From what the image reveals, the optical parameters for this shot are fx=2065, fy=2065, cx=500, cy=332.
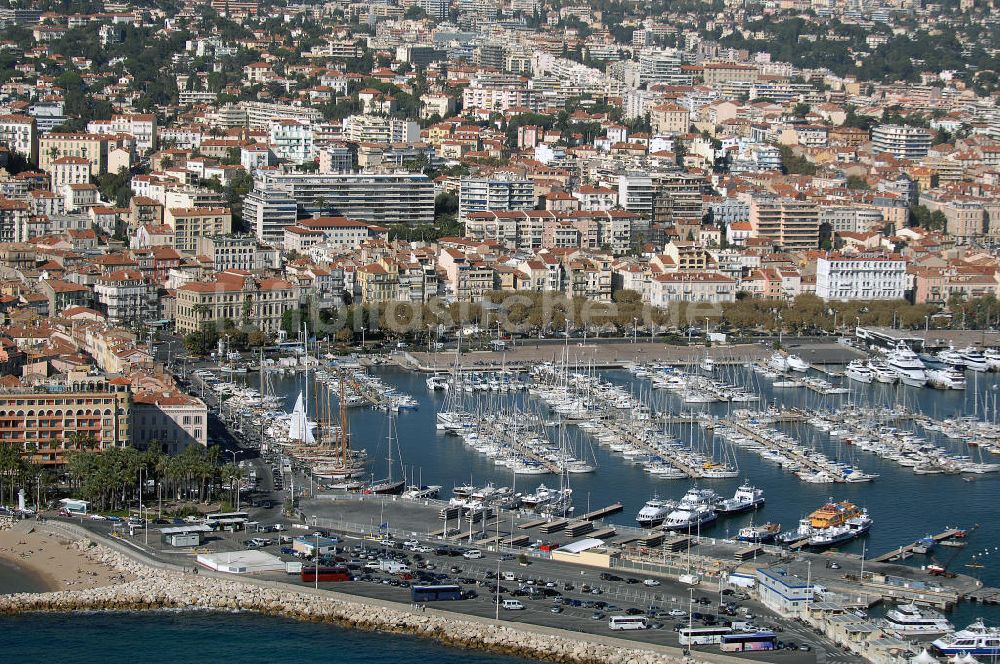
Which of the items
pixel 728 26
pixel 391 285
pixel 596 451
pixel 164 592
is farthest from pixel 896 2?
pixel 164 592

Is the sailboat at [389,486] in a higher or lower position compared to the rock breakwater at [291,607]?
higher

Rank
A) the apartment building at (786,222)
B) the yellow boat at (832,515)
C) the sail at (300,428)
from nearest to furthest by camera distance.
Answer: the yellow boat at (832,515), the sail at (300,428), the apartment building at (786,222)

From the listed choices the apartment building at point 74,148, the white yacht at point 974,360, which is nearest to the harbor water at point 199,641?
the white yacht at point 974,360

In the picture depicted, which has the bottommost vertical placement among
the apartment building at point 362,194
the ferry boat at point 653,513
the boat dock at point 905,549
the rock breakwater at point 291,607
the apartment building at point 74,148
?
the rock breakwater at point 291,607

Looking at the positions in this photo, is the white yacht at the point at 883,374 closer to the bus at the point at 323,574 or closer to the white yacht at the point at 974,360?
the white yacht at the point at 974,360

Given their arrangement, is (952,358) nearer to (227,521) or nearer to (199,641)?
(227,521)

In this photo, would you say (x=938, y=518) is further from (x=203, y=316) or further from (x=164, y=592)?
(x=203, y=316)
